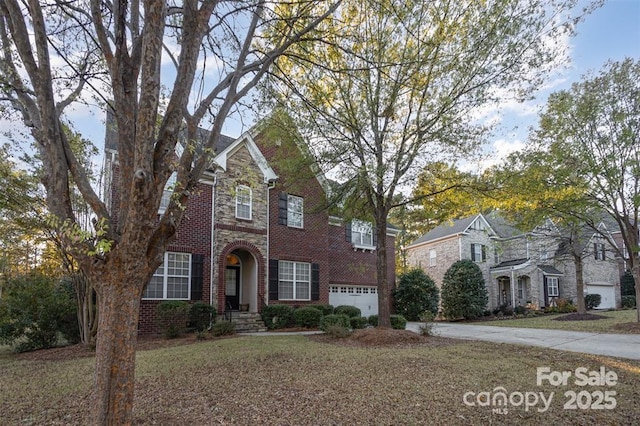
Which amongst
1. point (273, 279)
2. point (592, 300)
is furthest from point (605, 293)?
point (273, 279)

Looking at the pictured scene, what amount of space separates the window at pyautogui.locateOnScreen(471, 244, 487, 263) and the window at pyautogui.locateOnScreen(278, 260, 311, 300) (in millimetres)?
13570

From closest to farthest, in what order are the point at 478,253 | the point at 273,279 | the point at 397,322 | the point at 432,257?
1. the point at 397,322
2. the point at 273,279
3. the point at 478,253
4. the point at 432,257

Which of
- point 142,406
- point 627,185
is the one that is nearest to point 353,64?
point 142,406

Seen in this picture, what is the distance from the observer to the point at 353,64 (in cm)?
1004

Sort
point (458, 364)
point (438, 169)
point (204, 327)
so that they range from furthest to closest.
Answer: point (204, 327)
point (438, 169)
point (458, 364)

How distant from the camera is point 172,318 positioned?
12.0 metres

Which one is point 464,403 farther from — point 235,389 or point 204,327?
point 204,327

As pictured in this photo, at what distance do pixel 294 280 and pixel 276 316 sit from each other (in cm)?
233

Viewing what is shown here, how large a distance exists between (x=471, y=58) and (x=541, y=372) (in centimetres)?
766

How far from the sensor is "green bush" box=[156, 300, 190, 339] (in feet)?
39.2

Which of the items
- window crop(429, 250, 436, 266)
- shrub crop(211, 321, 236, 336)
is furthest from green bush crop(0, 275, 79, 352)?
window crop(429, 250, 436, 266)

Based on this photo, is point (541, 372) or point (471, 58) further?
point (471, 58)

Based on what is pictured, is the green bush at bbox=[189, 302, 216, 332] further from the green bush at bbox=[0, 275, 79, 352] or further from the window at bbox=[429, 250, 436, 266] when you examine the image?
the window at bbox=[429, 250, 436, 266]

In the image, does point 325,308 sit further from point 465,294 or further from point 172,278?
point 465,294
